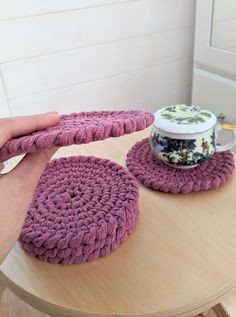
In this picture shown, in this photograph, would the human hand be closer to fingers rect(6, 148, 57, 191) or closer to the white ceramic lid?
fingers rect(6, 148, 57, 191)

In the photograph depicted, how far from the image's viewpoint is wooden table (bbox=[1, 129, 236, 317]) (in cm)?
34

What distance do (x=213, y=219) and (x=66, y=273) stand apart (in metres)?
0.20

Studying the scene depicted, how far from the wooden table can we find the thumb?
0.35 ft

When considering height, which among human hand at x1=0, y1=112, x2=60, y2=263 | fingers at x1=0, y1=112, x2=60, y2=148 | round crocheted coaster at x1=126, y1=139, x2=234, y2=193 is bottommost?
round crocheted coaster at x1=126, y1=139, x2=234, y2=193

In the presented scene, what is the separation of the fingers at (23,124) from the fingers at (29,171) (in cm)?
3

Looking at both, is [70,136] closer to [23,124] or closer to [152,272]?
[23,124]

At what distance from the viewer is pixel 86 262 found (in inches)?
15.2

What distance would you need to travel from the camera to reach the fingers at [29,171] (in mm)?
342

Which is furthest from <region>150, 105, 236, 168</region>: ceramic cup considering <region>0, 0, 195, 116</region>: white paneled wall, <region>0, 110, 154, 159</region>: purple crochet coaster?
<region>0, 0, 195, 116</region>: white paneled wall

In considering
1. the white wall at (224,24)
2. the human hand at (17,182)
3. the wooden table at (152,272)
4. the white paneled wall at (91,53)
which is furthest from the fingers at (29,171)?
the white wall at (224,24)

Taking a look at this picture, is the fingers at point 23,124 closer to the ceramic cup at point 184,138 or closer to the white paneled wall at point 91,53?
the ceramic cup at point 184,138

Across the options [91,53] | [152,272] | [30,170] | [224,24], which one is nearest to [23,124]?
[30,170]

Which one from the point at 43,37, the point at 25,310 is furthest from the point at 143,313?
the point at 43,37

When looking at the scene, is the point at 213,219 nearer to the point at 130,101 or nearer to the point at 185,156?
the point at 185,156
